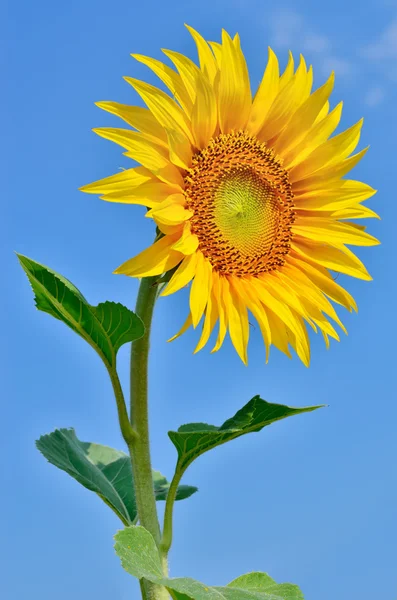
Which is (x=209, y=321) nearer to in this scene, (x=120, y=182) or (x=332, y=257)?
(x=120, y=182)

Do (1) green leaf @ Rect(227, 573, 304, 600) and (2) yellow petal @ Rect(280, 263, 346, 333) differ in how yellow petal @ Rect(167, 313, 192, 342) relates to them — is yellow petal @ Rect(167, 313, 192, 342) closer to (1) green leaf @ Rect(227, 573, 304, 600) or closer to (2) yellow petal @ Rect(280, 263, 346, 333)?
(2) yellow petal @ Rect(280, 263, 346, 333)

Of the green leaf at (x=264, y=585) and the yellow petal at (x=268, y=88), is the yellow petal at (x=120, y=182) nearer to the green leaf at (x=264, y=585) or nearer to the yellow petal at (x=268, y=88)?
the yellow petal at (x=268, y=88)

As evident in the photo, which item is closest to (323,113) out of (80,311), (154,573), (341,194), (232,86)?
(341,194)

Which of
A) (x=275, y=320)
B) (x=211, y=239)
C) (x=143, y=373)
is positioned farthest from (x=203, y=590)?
(x=211, y=239)

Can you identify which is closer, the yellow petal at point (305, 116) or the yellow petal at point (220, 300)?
the yellow petal at point (220, 300)

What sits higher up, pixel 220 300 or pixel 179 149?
pixel 179 149

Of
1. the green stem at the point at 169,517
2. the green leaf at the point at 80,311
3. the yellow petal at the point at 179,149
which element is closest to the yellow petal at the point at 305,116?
the yellow petal at the point at 179,149

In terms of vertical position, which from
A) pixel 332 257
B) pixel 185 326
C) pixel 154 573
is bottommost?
pixel 154 573

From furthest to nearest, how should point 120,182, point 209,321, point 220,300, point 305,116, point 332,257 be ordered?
point 332,257, point 305,116, point 220,300, point 209,321, point 120,182
